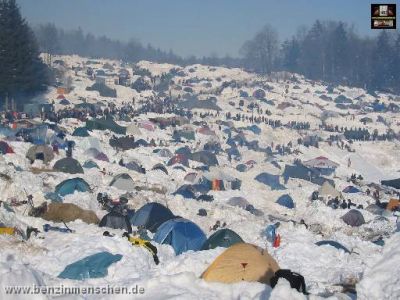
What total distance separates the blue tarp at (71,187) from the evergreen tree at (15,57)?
21.1 meters

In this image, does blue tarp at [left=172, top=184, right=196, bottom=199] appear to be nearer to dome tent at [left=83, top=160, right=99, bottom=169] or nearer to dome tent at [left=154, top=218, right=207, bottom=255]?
dome tent at [left=83, top=160, right=99, bottom=169]

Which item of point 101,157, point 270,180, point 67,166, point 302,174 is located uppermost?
point 67,166

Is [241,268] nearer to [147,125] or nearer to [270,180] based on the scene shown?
[270,180]

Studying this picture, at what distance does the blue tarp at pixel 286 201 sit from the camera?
82.6ft

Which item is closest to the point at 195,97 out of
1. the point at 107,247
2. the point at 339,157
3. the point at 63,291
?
the point at 339,157

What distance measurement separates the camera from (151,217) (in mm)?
17781

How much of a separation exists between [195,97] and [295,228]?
3761 centimetres

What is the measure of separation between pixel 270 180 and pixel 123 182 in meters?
9.77

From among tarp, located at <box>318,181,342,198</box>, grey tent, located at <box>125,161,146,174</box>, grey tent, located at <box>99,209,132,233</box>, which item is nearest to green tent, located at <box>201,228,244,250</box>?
grey tent, located at <box>99,209,132,233</box>

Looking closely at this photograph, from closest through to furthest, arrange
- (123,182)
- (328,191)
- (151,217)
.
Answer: (151,217) → (123,182) → (328,191)

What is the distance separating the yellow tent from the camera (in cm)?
954

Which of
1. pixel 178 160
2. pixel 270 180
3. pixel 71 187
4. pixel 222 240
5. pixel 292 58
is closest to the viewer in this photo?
pixel 222 240

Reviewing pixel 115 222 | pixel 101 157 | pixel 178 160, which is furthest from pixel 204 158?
pixel 115 222

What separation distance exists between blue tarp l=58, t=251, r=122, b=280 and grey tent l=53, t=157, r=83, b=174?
42.3 feet
